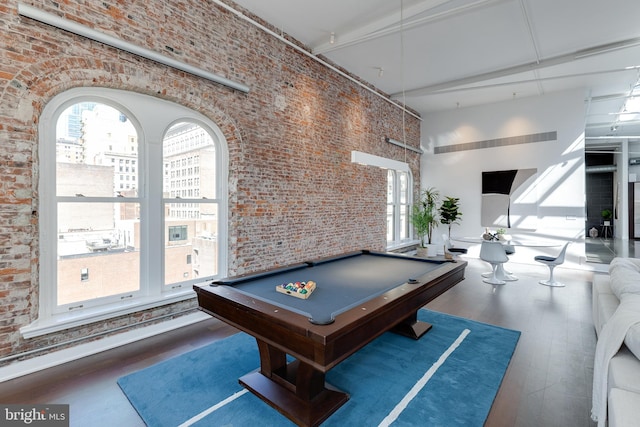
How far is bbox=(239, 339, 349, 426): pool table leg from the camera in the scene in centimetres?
205

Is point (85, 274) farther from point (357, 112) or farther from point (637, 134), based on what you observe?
point (637, 134)

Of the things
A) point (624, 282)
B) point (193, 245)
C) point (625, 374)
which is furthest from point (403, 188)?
point (625, 374)

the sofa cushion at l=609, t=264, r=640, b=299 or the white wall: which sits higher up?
the white wall

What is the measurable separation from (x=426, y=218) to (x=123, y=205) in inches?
277

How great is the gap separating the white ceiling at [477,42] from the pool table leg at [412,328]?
155 inches

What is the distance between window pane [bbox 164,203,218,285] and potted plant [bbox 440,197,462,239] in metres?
6.65

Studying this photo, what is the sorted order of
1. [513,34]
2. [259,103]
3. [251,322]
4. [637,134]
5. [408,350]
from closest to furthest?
[251,322]
[408,350]
[259,103]
[513,34]
[637,134]

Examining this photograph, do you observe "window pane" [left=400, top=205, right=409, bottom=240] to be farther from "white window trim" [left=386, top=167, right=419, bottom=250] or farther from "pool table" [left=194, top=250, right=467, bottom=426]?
"pool table" [left=194, top=250, right=467, bottom=426]

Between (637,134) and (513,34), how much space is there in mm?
9509

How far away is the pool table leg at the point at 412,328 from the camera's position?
330cm

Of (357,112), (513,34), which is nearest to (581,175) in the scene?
(513,34)

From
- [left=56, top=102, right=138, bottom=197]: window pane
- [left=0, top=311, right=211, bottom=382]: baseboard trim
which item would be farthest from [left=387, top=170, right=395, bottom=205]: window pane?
[left=56, top=102, right=138, bottom=197]: window pane

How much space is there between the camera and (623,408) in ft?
4.91

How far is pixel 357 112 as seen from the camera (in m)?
6.59
